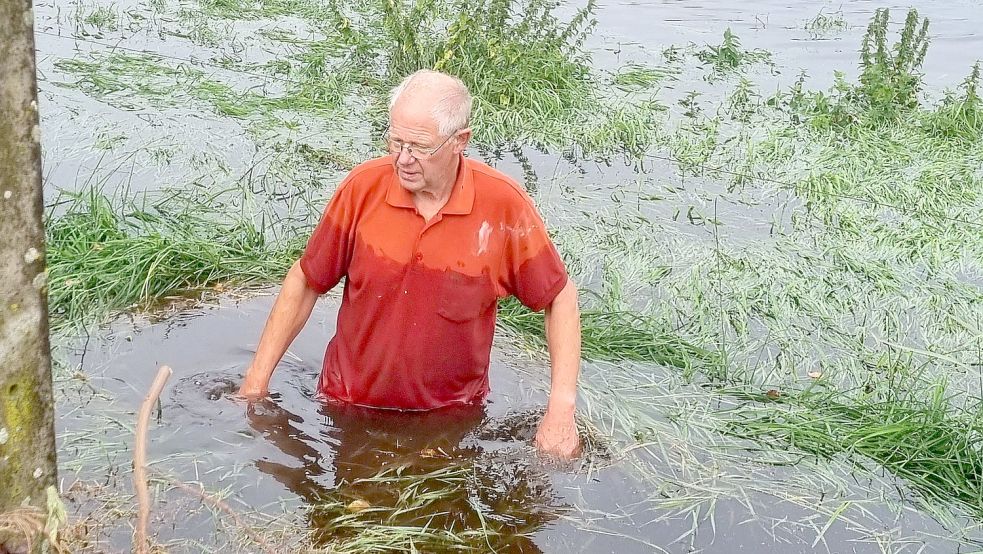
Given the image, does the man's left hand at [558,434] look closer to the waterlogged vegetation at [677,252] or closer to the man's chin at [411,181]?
the waterlogged vegetation at [677,252]

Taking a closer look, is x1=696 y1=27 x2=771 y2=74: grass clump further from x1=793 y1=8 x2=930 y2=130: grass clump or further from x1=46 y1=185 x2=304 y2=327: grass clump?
x1=46 y1=185 x2=304 y2=327: grass clump

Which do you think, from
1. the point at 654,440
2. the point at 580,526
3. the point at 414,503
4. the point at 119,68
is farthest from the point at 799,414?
the point at 119,68

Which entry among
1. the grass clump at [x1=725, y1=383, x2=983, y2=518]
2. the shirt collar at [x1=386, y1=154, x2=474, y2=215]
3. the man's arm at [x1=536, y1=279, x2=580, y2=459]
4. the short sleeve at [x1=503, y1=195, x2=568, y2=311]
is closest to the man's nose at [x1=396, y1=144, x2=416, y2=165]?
the shirt collar at [x1=386, y1=154, x2=474, y2=215]

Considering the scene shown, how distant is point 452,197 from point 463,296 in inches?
14.7

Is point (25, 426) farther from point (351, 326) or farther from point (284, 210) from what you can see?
point (284, 210)

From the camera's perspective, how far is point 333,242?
3648mm

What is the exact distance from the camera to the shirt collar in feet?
11.8

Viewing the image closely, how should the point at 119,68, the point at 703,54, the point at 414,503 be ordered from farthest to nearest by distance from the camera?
the point at 703,54 < the point at 119,68 < the point at 414,503

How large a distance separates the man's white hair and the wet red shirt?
19 cm

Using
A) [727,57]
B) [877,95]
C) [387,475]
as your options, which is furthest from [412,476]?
[727,57]

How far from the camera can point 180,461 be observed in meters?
3.85

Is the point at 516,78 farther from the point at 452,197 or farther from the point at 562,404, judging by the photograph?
the point at 562,404

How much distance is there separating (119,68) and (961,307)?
7471mm

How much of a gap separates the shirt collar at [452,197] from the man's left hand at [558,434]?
81 cm
